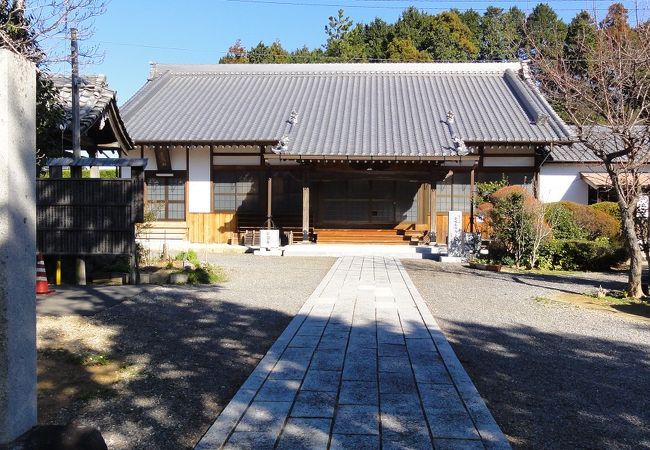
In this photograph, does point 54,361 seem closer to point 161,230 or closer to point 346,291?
point 346,291

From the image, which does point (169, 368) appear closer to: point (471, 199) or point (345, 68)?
point (471, 199)

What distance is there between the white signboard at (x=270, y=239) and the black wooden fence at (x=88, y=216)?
7.55 meters

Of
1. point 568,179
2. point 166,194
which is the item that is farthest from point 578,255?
point 166,194

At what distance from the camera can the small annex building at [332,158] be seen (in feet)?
58.7

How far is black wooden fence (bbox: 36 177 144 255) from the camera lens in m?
9.20

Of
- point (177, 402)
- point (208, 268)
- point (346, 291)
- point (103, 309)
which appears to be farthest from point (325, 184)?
point (177, 402)

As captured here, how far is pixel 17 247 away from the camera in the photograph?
262cm

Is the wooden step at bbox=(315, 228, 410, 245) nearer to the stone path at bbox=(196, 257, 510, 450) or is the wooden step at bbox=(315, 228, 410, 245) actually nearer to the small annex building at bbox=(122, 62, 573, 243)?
the small annex building at bbox=(122, 62, 573, 243)

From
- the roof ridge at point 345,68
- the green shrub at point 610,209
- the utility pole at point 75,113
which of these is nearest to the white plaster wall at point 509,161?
the green shrub at point 610,209

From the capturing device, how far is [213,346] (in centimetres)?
550

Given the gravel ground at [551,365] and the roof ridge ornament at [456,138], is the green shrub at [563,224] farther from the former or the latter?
the gravel ground at [551,365]

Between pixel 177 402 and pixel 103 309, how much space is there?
11.7ft

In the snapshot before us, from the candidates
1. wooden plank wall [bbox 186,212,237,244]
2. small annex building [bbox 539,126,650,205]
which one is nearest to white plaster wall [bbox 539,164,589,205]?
small annex building [bbox 539,126,650,205]

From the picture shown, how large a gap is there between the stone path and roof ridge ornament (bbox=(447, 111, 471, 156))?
36.9ft
